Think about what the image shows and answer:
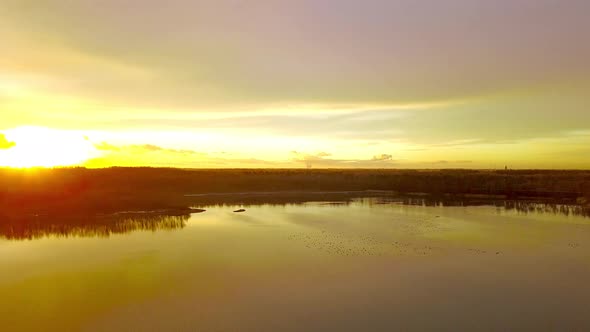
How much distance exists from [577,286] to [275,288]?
11507 millimetres

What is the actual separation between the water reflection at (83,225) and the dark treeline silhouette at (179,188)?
3.30 m

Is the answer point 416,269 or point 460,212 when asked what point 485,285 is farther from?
point 460,212

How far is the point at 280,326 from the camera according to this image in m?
12.5

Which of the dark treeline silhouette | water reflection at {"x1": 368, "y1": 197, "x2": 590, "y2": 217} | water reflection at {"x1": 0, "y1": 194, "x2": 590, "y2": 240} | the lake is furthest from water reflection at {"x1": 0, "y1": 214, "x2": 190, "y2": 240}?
water reflection at {"x1": 368, "y1": 197, "x2": 590, "y2": 217}

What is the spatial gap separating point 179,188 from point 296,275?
4492 cm

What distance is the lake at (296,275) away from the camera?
42.9 ft

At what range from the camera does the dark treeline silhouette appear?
39.8 meters

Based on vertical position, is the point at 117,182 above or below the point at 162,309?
above

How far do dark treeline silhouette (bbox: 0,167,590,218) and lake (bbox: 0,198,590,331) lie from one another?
7989mm

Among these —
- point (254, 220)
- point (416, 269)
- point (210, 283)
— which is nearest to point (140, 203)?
point (254, 220)

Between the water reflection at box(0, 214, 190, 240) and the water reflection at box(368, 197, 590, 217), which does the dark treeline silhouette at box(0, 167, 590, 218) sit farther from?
the water reflection at box(368, 197, 590, 217)

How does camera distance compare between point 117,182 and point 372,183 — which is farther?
point 372,183

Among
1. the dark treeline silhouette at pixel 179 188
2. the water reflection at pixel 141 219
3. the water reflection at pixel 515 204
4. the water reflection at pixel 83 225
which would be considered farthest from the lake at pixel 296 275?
the dark treeline silhouette at pixel 179 188

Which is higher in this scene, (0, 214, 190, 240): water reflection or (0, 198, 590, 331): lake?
(0, 214, 190, 240): water reflection
